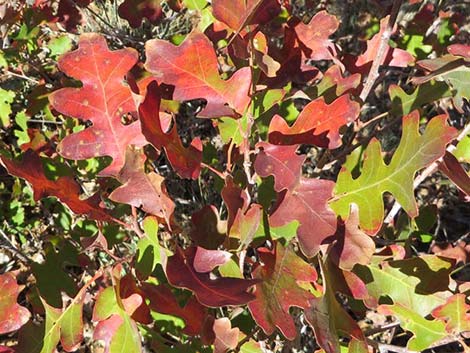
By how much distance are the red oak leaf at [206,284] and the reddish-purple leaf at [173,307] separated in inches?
7.0

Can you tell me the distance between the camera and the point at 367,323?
84.7 inches

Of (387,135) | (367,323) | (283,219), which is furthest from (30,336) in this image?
(387,135)

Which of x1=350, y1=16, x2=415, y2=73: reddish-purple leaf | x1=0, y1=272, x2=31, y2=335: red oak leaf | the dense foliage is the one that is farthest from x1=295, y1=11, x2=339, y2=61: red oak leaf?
x1=0, y1=272, x2=31, y2=335: red oak leaf

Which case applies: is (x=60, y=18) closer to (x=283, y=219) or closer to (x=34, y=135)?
(x=34, y=135)

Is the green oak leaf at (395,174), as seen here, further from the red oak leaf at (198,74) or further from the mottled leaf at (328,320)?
the red oak leaf at (198,74)

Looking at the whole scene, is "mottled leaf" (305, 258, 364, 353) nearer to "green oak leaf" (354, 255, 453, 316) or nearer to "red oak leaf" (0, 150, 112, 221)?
"green oak leaf" (354, 255, 453, 316)

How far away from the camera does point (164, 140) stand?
1.15m

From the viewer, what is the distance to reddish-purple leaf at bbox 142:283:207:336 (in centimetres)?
123

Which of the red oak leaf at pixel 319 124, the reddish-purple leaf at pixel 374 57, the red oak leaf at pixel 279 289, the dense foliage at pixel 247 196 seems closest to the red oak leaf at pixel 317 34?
the dense foliage at pixel 247 196

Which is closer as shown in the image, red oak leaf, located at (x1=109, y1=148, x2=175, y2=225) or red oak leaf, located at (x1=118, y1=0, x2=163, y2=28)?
red oak leaf, located at (x1=109, y1=148, x2=175, y2=225)

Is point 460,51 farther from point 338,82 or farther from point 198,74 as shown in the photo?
point 198,74

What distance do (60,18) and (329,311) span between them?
3.63 feet

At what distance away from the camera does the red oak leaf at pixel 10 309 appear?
46.8 inches

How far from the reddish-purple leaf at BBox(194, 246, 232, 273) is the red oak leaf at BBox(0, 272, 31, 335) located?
35cm
